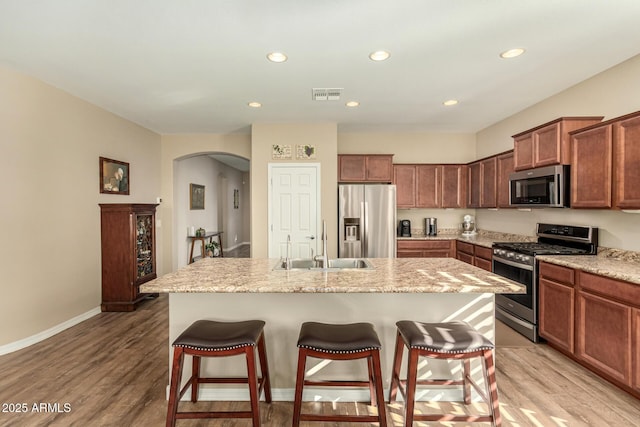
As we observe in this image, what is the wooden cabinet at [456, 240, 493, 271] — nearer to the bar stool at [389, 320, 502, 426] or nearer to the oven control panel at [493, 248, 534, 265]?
the oven control panel at [493, 248, 534, 265]

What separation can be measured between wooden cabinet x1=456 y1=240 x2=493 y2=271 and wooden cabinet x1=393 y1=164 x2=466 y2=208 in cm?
79

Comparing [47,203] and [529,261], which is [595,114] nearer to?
[529,261]

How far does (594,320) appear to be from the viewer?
246 cm

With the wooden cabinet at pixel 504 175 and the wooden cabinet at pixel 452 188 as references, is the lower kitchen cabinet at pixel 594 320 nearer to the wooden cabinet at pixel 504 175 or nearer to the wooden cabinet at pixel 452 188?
the wooden cabinet at pixel 504 175

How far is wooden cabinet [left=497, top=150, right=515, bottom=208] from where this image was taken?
13.6ft

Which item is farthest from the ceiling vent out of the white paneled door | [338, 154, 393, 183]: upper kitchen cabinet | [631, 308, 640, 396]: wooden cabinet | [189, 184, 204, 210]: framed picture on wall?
[189, 184, 204, 210]: framed picture on wall

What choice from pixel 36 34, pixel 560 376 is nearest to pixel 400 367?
pixel 560 376

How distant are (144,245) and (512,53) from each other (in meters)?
4.96

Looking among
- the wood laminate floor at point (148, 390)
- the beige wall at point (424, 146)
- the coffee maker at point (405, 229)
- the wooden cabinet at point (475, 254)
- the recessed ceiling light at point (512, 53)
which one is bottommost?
the wood laminate floor at point (148, 390)

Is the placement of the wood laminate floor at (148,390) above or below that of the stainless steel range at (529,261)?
below

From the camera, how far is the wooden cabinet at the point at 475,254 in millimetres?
4047

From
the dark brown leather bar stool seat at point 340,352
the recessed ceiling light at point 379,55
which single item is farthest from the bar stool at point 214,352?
the recessed ceiling light at point 379,55

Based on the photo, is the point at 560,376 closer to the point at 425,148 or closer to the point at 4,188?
the point at 425,148

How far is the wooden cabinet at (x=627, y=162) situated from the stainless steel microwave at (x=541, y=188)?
1.73ft
